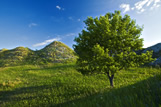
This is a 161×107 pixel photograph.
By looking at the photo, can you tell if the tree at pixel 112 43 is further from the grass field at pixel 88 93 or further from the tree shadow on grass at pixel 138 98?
the tree shadow on grass at pixel 138 98

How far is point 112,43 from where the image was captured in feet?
26.7

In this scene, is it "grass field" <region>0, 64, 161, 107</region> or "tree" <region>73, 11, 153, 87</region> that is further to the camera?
"tree" <region>73, 11, 153, 87</region>

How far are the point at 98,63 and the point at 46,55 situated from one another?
35.0 meters

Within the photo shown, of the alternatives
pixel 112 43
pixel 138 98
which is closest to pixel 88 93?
pixel 112 43

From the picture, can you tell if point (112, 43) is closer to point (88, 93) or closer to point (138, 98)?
point (88, 93)

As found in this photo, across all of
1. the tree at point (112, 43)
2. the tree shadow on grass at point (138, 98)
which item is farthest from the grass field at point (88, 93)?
the tree at point (112, 43)

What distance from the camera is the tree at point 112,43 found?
7.58 m

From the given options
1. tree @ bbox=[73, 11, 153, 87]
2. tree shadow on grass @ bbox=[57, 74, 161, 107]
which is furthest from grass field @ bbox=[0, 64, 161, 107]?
tree @ bbox=[73, 11, 153, 87]

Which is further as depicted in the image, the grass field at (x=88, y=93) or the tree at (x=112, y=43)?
the tree at (x=112, y=43)

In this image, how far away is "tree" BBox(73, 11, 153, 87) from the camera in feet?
24.9

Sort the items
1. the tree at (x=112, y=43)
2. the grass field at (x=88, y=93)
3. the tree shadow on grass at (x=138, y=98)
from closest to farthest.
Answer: the tree shadow on grass at (x=138, y=98), the grass field at (x=88, y=93), the tree at (x=112, y=43)

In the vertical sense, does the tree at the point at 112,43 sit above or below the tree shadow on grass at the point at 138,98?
above

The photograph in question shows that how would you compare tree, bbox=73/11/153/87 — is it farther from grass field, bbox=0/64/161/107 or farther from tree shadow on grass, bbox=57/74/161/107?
tree shadow on grass, bbox=57/74/161/107


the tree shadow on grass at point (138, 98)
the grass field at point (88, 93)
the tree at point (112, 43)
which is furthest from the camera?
the tree at point (112, 43)
